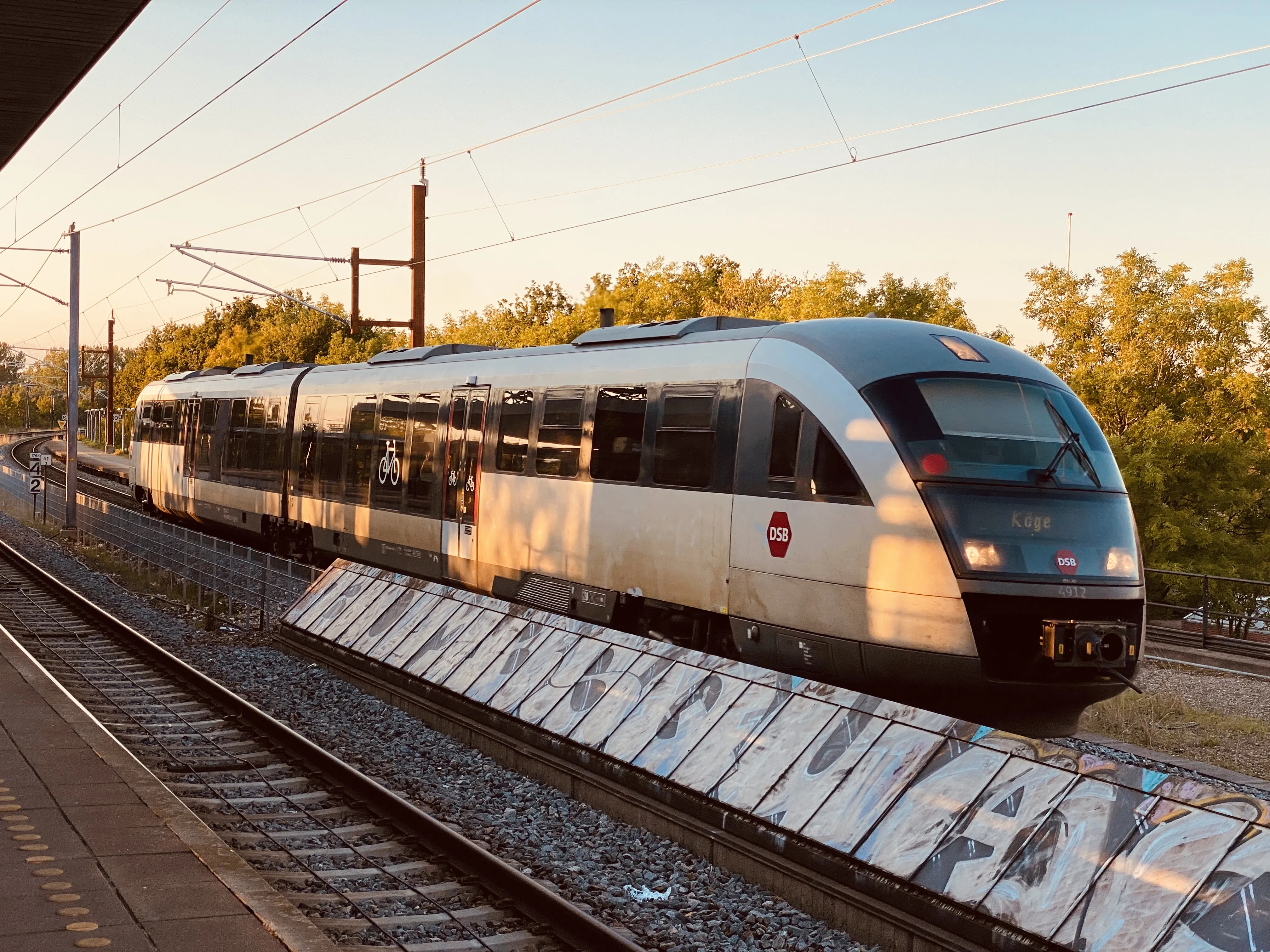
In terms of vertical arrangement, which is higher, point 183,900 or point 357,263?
point 357,263

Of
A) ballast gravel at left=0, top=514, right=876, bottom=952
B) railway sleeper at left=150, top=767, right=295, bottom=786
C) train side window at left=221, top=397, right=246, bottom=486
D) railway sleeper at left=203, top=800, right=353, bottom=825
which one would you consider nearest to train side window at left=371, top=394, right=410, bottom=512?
ballast gravel at left=0, top=514, right=876, bottom=952

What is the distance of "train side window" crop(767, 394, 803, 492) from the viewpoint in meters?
10.6

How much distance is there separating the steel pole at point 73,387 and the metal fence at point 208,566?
2699 millimetres

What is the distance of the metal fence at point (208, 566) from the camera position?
17.2 metres

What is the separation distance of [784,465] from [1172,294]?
2763 centimetres

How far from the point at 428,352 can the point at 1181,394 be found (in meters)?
23.9

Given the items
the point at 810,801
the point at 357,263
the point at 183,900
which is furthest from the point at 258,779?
the point at 357,263

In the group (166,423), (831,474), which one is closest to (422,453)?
(831,474)

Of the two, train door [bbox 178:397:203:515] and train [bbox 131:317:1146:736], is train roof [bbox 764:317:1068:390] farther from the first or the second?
train door [bbox 178:397:203:515]

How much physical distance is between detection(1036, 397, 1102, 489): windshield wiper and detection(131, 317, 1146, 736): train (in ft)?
0.07

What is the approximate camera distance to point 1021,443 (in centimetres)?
1009

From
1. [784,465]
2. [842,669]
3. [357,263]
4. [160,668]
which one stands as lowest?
[160,668]

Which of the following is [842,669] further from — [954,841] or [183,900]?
[183,900]

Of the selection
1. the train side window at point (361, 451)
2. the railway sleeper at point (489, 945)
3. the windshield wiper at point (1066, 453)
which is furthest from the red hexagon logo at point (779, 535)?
the train side window at point (361, 451)
